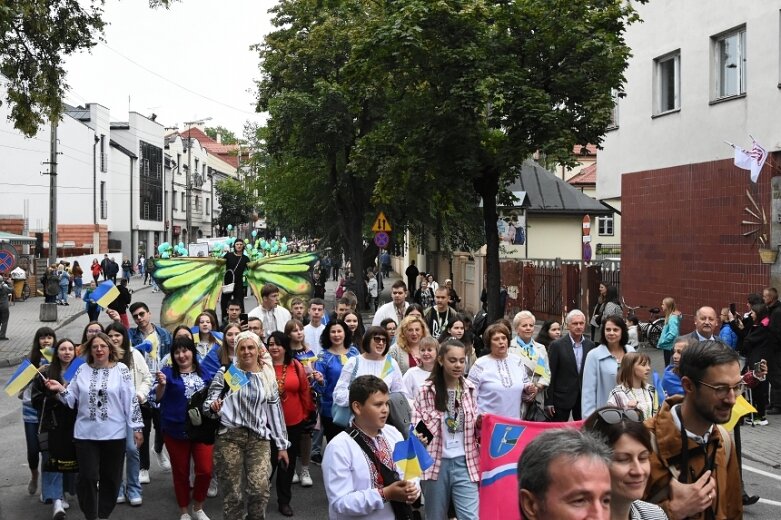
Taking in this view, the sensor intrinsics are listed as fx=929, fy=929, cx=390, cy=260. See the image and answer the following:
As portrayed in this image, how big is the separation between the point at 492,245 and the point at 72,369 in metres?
13.2

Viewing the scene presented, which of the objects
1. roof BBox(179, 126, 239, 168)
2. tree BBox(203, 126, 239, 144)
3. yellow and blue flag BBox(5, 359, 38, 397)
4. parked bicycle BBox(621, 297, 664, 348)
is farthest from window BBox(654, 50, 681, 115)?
tree BBox(203, 126, 239, 144)

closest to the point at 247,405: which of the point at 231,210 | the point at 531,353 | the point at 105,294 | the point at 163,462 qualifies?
the point at 531,353

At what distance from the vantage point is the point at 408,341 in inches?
351

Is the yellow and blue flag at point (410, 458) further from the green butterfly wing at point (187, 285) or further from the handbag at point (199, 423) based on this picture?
the green butterfly wing at point (187, 285)

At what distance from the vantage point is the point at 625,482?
3184mm

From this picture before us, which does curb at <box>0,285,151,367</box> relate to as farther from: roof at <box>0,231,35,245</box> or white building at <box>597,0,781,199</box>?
white building at <box>597,0,781,199</box>

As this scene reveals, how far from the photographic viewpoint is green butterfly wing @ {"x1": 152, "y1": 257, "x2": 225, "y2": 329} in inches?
601

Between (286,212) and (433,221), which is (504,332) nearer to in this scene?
(433,221)

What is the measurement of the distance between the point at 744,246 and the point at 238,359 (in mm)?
14006

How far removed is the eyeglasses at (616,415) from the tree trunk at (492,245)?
16.4 metres

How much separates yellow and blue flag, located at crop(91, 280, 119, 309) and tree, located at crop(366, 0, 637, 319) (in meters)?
9.32

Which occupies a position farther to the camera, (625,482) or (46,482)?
(46,482)

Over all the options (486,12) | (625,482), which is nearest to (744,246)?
(486,12)

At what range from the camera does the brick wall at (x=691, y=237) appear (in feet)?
60.8
